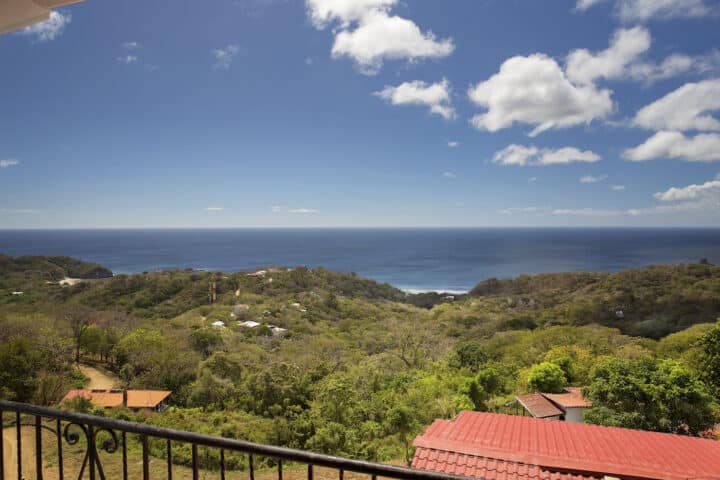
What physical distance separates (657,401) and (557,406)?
102 inches

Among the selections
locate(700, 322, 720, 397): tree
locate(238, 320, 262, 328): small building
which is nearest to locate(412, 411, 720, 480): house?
locate(700, 322, 720, 397): tree

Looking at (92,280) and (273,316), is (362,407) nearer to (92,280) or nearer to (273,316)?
(273,316)

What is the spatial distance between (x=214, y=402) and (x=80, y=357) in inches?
284

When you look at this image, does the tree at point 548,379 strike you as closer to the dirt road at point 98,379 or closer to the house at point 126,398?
the house at point 126,398

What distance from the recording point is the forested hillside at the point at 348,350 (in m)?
8.92

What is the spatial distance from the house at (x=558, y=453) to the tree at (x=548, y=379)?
563 centimetres

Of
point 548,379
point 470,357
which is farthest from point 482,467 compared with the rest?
point 470,357

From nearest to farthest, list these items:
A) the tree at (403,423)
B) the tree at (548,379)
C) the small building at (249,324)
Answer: the tree at (403,423), the tree at (548,379), the small building at (249,324)

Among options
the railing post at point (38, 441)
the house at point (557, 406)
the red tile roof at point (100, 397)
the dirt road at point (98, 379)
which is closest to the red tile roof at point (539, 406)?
the house at point (557, 406)

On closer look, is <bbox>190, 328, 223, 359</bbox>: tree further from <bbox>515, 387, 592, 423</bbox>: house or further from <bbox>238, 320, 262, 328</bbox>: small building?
<bbox>515, 387, 592, 423</bbox>: house

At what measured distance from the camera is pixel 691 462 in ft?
17.5

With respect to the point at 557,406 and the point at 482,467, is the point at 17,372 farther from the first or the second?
the point at 557,406

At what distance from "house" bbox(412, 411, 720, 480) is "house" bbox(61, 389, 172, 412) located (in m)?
8.95

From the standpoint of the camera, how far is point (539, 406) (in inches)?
391
